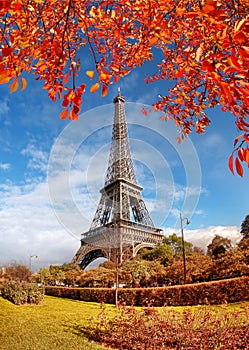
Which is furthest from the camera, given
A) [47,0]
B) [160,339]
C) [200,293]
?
[200,293]

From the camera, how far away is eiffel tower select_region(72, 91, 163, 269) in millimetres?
27391

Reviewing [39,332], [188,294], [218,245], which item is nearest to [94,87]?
[39,332]

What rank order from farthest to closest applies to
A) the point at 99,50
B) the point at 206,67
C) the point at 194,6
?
1. the point at 99,50
2. the point at 194,6
3. the point at 206,67

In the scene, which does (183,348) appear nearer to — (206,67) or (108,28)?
(206,67)

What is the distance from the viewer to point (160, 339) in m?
5.39

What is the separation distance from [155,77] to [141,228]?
2689cm

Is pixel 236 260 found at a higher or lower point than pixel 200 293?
higher

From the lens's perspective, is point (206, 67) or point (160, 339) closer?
point (206, 67)

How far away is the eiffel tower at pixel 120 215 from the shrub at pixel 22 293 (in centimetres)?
1314

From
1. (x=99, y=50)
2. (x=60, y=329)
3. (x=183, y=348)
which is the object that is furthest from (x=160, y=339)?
(x=99, y=50)

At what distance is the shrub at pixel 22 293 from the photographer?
1167 centimetres

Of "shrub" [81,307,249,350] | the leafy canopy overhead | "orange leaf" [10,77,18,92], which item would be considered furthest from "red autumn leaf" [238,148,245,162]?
"shrub" [81,307,249,350]

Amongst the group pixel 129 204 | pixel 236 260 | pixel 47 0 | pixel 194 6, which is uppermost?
pixel 129 204

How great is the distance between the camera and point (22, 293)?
11.8 m
